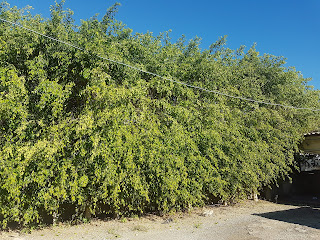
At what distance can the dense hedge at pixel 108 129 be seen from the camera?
5227 millimetres

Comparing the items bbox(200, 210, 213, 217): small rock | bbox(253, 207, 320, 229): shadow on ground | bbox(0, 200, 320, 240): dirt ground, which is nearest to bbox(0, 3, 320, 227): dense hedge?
bbox(0, 200, 320, 240): dirt ground

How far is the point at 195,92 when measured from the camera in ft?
27.3

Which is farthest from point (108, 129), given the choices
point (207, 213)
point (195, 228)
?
point (207, 213)

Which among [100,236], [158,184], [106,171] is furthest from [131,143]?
[100,236]

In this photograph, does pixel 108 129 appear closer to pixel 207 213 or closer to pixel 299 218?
pixel 207 213

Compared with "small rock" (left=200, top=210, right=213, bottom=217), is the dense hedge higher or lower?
higher

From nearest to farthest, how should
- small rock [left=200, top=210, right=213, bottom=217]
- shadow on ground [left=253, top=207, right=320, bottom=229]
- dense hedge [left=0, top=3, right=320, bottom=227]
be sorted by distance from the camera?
1. dense hedge [left=0, top=3, right=320, bottom=227]
2. shadow on ground [left=253, top=207, right=320, bottom=229]
3. small rock [left=200, top=210, right=213, bottom=217]

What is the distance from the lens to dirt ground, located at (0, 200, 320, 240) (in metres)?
5.36

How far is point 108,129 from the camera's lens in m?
5.56

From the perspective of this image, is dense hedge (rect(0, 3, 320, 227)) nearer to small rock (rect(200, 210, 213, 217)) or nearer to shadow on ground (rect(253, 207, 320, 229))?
small rock (rect(200, 210, 213, 217))

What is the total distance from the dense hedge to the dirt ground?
35 centimetres

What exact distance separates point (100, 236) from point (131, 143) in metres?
1.99

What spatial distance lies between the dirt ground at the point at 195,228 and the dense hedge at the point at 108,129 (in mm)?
346

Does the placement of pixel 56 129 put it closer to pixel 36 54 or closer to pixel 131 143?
pixel 131 143
